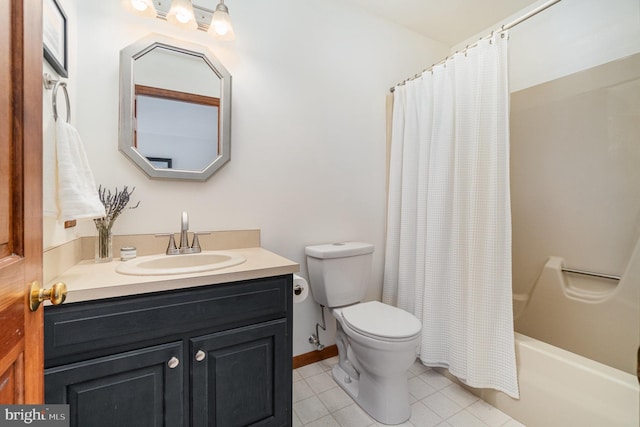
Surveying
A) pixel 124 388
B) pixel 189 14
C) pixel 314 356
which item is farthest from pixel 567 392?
pixel 189 14

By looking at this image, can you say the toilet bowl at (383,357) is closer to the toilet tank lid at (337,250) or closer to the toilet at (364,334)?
the toilet at (364,334)

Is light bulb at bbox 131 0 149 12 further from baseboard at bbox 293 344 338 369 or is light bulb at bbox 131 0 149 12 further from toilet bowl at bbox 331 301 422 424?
baseboard at bbox 293 344 338 369

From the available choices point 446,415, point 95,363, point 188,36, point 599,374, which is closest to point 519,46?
point 599,374

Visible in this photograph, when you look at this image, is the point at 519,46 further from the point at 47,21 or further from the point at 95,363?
the point at 95,363

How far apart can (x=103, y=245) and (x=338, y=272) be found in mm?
1200

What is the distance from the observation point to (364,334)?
1.40 m

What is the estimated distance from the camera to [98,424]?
89cm

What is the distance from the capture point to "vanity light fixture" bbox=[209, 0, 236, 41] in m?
1.40

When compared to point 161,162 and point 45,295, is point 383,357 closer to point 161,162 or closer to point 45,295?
point 45,295

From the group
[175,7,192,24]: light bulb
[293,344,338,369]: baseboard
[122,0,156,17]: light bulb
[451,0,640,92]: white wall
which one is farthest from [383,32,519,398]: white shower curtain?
[122,0,156,17]: light bulb

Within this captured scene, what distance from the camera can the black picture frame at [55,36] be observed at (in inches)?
37.4

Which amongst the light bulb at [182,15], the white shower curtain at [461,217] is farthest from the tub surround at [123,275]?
the light bulb at [182,15]

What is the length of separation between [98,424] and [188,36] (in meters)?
1.71

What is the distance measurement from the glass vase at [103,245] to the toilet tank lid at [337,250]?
3.30 feet
